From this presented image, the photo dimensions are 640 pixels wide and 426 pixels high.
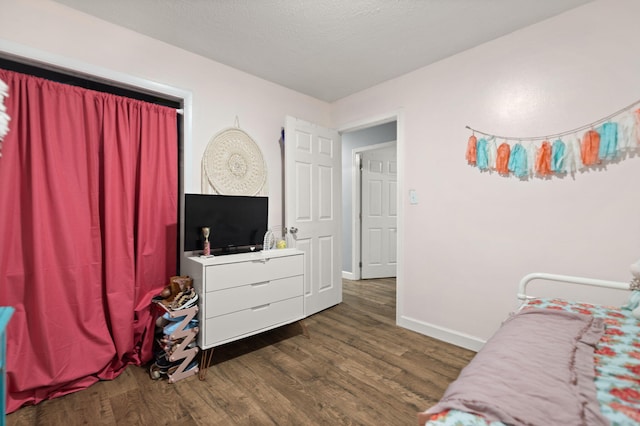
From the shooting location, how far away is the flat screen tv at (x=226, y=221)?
Answer: 2.19 meters

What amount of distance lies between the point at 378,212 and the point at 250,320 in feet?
9.88

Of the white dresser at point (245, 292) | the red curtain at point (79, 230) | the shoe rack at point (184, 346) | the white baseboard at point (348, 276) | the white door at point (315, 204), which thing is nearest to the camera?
the red curtain at point (79, 230)

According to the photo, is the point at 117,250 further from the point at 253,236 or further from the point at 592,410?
the point at 592,410

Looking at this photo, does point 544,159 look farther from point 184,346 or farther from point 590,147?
point 184,346

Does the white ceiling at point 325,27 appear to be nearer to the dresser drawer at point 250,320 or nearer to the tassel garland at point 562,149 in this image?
the tassel garland at point 562,149

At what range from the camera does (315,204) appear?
3.14 metres

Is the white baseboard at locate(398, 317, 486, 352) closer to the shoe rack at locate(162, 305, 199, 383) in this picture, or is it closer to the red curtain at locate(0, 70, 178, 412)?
the shoe rack at locate(162, 305, 199, 383)

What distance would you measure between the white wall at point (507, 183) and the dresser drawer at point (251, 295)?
111 centimetres

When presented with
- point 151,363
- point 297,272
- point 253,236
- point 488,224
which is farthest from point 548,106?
point 151,363

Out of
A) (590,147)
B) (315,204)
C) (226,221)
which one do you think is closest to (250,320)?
(226,221)

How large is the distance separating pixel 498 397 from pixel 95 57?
111 inches

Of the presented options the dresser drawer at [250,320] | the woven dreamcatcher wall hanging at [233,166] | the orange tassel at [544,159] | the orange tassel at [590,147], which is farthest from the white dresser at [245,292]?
the orange tassel at [590,147]

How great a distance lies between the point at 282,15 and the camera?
6.36ft

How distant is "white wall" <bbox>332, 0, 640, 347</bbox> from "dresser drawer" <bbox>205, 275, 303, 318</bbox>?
3.63 feet
